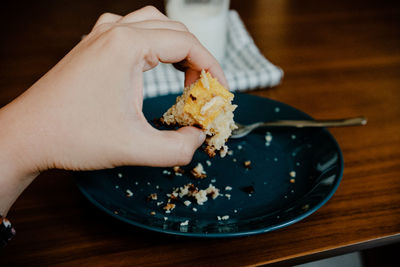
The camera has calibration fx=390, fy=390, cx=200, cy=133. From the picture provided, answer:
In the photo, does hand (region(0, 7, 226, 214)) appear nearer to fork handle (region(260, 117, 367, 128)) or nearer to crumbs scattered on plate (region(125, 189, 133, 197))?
crumbs scattered on plate (region(125, 189, 133, 197))

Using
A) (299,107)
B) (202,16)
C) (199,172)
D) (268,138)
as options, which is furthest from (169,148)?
(202,16)

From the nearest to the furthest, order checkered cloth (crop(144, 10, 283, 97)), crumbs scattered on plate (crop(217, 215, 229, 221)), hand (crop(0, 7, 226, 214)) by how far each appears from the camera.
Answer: hand (crop(0, 7, 226, 214)), crumbs scattered on plate (crop(217, 215, 229, 221)), checkered cloth (crop(144, 10, 283, 97))

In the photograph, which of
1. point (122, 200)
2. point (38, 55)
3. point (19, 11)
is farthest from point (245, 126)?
point (19, 11)

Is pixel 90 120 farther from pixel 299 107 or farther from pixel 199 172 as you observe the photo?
pixel 299 107

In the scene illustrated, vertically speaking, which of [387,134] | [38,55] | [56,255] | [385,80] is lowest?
[56,255]

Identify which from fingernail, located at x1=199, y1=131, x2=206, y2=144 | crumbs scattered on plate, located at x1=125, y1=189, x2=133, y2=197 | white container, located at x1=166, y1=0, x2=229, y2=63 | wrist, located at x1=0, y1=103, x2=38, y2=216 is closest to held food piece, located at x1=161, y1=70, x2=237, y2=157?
fingernail, located at x1=199, y1=131, x2=206, y2=144

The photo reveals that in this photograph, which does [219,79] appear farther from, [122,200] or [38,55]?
[38,55]
